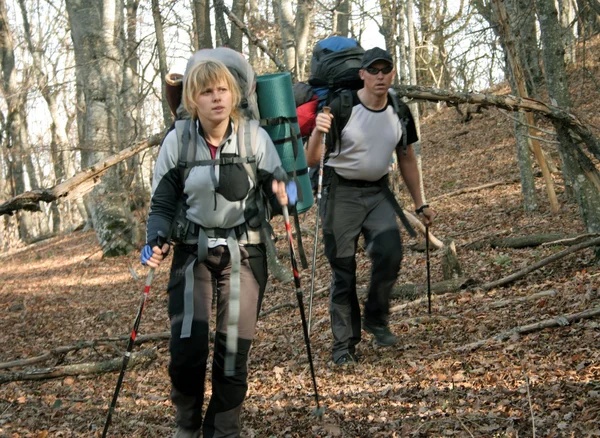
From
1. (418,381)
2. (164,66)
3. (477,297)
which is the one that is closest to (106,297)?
(164,66)

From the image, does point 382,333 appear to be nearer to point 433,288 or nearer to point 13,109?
point 433,288

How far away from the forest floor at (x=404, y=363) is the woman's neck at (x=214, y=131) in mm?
2077

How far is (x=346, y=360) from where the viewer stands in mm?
5574

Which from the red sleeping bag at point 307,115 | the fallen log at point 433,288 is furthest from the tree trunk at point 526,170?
the red sleeping bag at point 307,115

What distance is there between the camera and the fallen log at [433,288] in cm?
743

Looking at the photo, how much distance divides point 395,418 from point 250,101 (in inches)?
92.5

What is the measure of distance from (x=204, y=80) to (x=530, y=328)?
11.3 ft

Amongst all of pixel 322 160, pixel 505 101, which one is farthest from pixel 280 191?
pixel 505 101

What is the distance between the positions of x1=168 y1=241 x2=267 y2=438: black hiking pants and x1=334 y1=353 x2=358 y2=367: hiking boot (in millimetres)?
1753

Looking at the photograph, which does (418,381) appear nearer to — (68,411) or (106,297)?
(68,411)

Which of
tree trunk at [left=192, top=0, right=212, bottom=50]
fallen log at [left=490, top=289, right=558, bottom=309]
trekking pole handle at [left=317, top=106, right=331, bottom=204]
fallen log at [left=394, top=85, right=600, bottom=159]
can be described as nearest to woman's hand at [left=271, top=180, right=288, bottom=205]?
trekking pole handle at [left=317, top=106, right=331, bottom=204]

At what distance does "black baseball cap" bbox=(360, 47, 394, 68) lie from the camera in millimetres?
5086

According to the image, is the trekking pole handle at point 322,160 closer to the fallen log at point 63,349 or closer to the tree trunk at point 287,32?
the fallen log at point 63,349

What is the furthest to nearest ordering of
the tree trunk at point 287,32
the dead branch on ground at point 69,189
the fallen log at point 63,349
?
the tree trunk at point 287,32
the fallen log at point 63,349
the dead branch on ground at point 69,189
